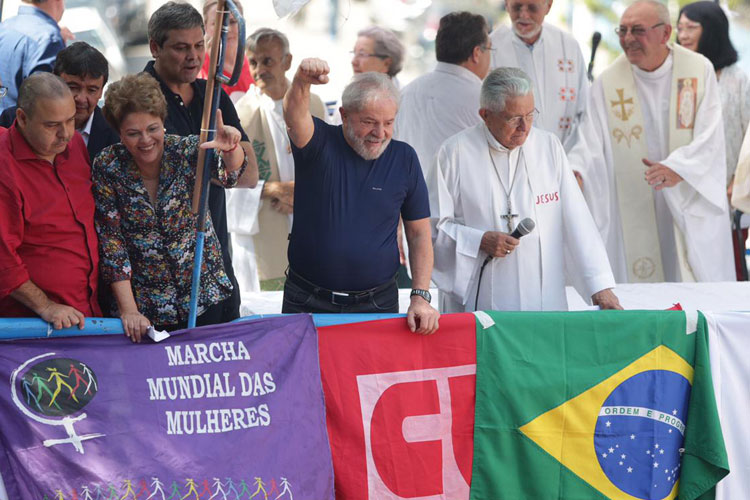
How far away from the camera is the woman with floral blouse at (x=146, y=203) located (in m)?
3.66

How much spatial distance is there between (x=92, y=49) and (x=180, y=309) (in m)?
1.17

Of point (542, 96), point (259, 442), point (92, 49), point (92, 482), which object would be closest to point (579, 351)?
point (259, 442)

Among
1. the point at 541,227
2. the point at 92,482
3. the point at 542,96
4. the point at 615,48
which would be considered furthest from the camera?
the point at 615,48

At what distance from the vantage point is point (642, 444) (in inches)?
153

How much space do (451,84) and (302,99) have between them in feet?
7.89

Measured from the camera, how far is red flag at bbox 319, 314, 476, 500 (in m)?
3.85

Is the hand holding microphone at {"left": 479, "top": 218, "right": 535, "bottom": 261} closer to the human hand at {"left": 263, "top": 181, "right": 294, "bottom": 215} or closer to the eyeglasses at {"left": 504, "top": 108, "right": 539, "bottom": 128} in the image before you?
the eyeglasses at {"left": 504, "top": 108, "right": 539, "bottom": 128}

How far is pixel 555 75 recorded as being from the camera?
6.47m

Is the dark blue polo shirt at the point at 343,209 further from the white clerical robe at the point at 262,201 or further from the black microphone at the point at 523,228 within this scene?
the white clerical robe at the point at 262,201

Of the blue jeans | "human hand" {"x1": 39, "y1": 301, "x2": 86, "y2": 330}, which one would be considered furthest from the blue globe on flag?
"human hand" {"x1": 39, "y1": 301, "x2": 86, "y2": 330}

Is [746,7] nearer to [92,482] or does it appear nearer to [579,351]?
[579,351]

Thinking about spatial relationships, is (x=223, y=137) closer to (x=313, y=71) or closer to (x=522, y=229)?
(x=313, y=71)

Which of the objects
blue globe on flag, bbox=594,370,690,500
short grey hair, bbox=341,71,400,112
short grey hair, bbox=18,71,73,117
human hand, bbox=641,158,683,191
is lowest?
blue globe on flag, bbox=594,370,690,500

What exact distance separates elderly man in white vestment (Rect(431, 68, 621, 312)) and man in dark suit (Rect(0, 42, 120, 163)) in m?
1.55
